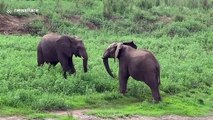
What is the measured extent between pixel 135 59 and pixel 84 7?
600 inches

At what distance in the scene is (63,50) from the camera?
55.7 feet

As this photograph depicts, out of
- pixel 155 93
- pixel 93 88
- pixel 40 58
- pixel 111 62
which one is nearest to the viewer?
pixel 155 93

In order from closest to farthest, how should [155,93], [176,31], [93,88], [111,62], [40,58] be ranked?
[155,93], [93,88], [40,58], [111,62], [176,31]

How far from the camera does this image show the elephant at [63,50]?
16.7 meters

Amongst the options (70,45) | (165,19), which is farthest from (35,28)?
(70,45)

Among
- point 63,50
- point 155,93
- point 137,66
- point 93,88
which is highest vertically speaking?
point 63,50

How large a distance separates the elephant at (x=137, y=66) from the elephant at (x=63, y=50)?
0.96 m

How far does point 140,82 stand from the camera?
1731 cm

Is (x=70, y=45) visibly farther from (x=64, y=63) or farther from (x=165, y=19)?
(x=165, y=19)

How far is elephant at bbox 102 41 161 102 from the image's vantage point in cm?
1548

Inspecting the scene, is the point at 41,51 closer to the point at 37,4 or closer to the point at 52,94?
the point at 52,94

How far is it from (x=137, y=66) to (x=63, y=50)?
2547 mm

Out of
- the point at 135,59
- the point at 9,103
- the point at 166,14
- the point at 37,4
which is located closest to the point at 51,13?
the point at 37,4

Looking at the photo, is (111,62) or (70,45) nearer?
(70,45)
